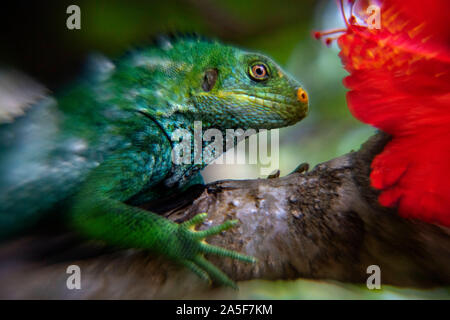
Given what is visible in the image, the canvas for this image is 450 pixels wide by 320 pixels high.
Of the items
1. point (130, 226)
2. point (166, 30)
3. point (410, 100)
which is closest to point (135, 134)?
point (130, 226)

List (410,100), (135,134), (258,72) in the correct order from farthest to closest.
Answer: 1. (258,72)
2. (135,134)
3. (410,100)

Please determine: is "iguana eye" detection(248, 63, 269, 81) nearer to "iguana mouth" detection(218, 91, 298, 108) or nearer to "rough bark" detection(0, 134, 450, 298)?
"iguana mouth" detection(218, 91, 298, 108)

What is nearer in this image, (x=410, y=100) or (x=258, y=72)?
(x=410, y=100)

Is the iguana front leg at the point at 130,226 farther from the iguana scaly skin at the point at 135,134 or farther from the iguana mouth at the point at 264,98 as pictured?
the iguana mouth at the point at 264,98

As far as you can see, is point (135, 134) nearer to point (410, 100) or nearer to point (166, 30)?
point (166, 30)

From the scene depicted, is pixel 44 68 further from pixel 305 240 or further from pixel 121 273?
pixel 305 240
